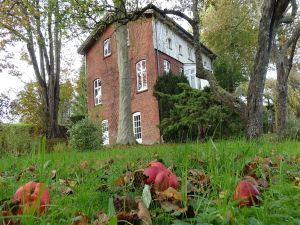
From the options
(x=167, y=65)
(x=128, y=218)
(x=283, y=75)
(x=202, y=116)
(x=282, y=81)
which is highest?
(x=167, y=65)

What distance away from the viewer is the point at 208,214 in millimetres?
1302

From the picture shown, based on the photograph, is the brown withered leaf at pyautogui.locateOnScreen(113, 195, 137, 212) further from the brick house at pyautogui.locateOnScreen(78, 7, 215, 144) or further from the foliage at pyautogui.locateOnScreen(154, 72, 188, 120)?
the foliage at pyautogui.locateOnScreen(154, 72, 188, 120)

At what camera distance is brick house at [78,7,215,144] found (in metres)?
23.6

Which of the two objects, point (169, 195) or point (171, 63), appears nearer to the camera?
point (169, 195)

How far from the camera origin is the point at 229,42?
92.5ft

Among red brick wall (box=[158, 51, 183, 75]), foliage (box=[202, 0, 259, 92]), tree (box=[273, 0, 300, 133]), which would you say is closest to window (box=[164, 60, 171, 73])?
red brick wall (box=[158, 51, 183, 75])

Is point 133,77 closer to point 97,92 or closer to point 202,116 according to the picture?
point 97,92

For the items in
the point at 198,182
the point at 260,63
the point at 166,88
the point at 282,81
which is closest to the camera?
the point at 198,182

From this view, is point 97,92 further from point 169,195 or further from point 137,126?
point 169,195

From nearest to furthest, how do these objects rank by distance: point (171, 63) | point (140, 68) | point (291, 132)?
point (291, 132)
point (140, 68)
point (171, 63)

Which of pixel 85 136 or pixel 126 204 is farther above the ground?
pixel 85 136

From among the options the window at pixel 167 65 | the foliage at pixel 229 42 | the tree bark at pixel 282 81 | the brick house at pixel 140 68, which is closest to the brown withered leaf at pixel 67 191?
the tree bark at pixel 282 81

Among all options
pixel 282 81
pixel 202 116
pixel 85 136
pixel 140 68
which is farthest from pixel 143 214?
pixel 140 68

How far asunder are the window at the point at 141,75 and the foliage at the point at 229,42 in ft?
21.5
